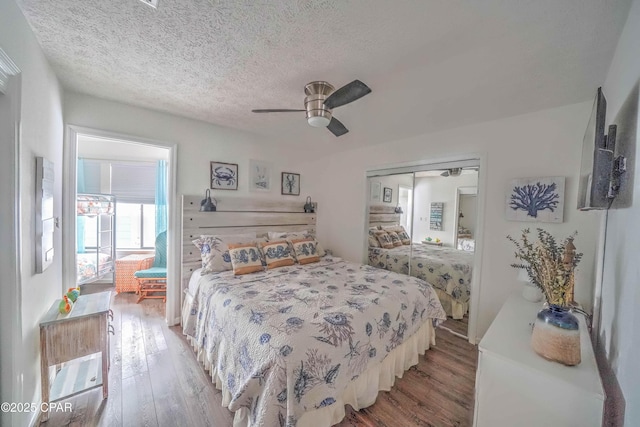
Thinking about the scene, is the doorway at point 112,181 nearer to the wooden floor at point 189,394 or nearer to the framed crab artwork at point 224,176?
the framed crab artwork at point 224,176

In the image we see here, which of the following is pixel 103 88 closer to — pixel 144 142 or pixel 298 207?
pixel 144 142

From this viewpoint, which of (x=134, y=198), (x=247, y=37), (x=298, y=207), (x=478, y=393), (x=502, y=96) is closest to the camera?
(x=478, y=393)

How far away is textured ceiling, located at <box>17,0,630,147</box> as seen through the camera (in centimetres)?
122

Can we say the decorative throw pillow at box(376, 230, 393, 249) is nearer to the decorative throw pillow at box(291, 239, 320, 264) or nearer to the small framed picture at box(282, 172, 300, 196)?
the decorative throw pillow at box(291, 239, 320, 264)

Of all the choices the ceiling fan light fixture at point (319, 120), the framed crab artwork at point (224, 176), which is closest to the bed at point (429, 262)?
the ceiling fan light fixture at point (319, 120)

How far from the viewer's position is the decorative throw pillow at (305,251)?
297 cm

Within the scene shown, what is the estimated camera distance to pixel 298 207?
12.6 feet

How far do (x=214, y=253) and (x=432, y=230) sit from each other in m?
2.74

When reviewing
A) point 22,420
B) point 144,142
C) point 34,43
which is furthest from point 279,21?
point 22,420

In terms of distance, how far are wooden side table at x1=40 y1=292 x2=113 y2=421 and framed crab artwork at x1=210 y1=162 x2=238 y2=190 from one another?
1.61 metres

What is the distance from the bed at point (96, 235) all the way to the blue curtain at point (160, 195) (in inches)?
24.8

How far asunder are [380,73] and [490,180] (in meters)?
1.66

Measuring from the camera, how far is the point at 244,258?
8.25 ft

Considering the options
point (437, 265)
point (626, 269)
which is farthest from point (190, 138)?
point (626, 269)
